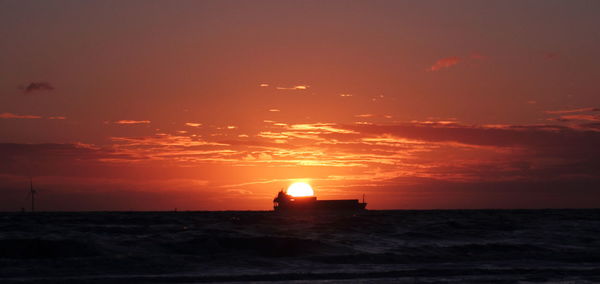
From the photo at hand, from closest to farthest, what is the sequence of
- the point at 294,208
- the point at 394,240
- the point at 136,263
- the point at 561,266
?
1. the point at 561,266
2. the point at 136,263
3. the point at 394,240
4. the point at 294,208

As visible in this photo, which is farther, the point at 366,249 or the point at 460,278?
the point at 366,249

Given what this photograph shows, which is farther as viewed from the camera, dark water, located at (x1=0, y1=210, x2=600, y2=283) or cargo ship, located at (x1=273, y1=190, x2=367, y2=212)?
cargo ship, located at (x1=273, y1=190, x2=367, y2=212)

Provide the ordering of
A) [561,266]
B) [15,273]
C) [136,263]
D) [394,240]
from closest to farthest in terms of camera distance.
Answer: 1. [15,273]
2. [561,266]
3. [136,263]
4. [394,240]

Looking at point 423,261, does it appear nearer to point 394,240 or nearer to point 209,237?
point 394,240

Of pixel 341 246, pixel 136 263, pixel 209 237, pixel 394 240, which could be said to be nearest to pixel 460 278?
pixel 136 263

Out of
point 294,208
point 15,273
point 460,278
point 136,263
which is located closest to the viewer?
point 460,278

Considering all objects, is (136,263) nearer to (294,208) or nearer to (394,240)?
(394,240)

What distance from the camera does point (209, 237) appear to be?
1981 inches

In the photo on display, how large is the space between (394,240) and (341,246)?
28.9 ft

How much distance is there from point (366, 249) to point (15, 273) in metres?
22.8

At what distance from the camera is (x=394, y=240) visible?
49969mm

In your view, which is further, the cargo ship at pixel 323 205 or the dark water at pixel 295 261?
the cargo ship at pixel 323 205

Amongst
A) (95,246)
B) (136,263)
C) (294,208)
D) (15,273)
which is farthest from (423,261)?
(294,208)

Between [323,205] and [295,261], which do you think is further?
[323,205]
